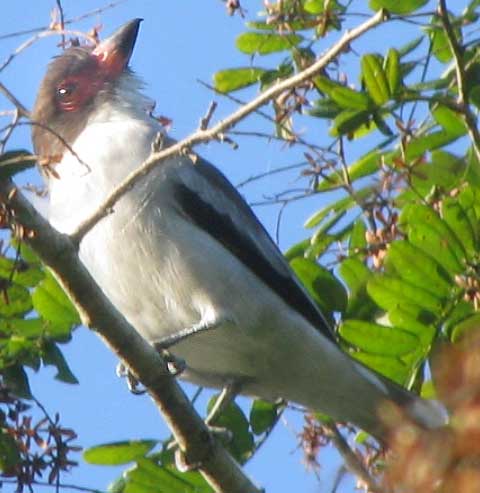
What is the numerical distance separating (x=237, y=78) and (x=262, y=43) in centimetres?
15

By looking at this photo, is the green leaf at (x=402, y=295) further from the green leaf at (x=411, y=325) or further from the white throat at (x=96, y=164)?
the white throat at (x=96, y=164)

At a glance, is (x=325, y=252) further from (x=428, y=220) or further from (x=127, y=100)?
(x=127, y=100)

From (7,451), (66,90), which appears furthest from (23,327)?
(66,90)

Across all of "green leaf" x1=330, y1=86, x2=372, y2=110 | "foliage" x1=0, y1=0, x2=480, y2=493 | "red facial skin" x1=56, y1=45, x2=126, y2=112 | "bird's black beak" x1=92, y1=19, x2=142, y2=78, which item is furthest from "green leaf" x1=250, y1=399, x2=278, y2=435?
"bird's black beak" x1=92, y1=19, x2=142, y2=78

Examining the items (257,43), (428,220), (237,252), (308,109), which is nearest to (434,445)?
(428,220)

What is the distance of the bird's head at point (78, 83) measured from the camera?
4.75 m

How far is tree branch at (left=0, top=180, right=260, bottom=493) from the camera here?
2.54 meters

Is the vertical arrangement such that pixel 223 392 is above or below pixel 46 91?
below

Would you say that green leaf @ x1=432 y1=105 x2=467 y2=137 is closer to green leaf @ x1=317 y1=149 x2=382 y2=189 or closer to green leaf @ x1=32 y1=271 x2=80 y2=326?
green leaf @ x1=317 y1=149 x2=382 y2=189

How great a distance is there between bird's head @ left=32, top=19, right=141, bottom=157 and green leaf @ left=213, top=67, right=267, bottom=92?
1056mm

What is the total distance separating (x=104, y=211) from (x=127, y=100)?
234cm

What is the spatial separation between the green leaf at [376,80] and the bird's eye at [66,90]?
1.96m

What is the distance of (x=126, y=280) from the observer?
401 cm

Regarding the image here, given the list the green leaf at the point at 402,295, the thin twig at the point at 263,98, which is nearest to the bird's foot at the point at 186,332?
the green leaf at the point at 402,295
